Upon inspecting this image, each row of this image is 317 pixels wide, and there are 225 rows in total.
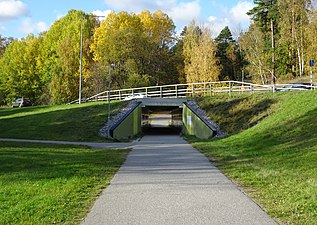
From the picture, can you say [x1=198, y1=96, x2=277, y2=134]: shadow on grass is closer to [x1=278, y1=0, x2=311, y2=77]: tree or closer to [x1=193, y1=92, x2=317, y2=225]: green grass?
[x1=193, y1=92, x2=317, y2=225]: green grass

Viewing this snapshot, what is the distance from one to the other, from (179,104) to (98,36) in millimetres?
26329

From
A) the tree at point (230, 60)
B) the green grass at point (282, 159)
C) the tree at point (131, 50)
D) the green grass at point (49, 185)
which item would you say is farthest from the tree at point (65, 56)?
the green grass at point (49, 185)

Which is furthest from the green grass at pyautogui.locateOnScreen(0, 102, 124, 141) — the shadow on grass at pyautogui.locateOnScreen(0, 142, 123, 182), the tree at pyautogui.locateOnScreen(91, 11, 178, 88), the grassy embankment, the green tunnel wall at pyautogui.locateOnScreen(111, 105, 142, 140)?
the tree at pyautogui.locateOnScreen(91, 11, 178, 88)

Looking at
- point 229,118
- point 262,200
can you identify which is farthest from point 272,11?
point 262,200

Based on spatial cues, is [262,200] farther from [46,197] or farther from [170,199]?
[46,197]

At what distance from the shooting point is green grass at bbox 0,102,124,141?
Result: 27125 mm

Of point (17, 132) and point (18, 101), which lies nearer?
point (17, 132)

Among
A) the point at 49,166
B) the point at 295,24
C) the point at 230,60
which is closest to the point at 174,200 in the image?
the point at 49,166

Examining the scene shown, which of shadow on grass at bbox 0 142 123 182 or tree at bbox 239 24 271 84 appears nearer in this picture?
shadow on grass at bbox 0 142 123 182

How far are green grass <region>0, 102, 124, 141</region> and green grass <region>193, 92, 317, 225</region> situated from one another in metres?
10.2

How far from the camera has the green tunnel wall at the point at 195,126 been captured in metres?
28.8

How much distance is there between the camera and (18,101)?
63906mm

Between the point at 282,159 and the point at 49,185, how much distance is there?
7165 mm

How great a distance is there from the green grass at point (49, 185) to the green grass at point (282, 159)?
129 inches
